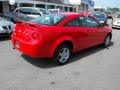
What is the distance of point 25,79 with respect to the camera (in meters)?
4.91

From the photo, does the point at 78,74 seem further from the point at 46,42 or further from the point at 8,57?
the point at 8,57

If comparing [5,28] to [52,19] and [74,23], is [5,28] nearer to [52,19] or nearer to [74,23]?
[52,19]

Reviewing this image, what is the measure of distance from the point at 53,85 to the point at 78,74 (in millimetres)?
A: 987

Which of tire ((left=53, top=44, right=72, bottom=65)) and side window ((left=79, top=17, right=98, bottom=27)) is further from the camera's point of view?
side window ((left=79, top=17, right=98, bottom=27))

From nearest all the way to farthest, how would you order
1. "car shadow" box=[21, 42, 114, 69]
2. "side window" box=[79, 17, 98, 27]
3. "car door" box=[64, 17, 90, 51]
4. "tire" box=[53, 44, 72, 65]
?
"tire" box=[53, 44, 72, 65] → "car shadow" box=[21, 42, 114, 69] → "car door" box=[64, 17, 90, 51] → "side window" box=[79, 17, 98, 27]

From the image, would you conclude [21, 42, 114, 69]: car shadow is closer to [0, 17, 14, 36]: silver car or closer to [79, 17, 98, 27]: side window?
[79, 17, 98, 27]: side window

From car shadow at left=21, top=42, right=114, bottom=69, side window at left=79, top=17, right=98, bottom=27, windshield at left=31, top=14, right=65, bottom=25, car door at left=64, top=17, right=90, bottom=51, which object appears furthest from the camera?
side window at left=79, top=17, right=98, bottom=27

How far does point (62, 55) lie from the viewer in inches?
240

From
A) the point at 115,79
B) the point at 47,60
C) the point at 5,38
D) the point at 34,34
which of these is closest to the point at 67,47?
the point at 47,60

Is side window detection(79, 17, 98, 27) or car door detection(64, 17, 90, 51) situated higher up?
side window detection(79, 17, 98, 27)

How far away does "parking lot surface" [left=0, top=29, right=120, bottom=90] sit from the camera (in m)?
4.62

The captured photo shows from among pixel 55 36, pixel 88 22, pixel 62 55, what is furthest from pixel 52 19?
pixel 88 22

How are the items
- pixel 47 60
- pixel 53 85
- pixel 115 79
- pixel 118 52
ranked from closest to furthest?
1. pixel 53 85
2. pixel 115 79
3. pixel 47 60
4. pixel 118 52

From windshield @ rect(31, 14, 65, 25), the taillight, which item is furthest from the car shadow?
windshield @ rect(31, 14, 65, 25)
